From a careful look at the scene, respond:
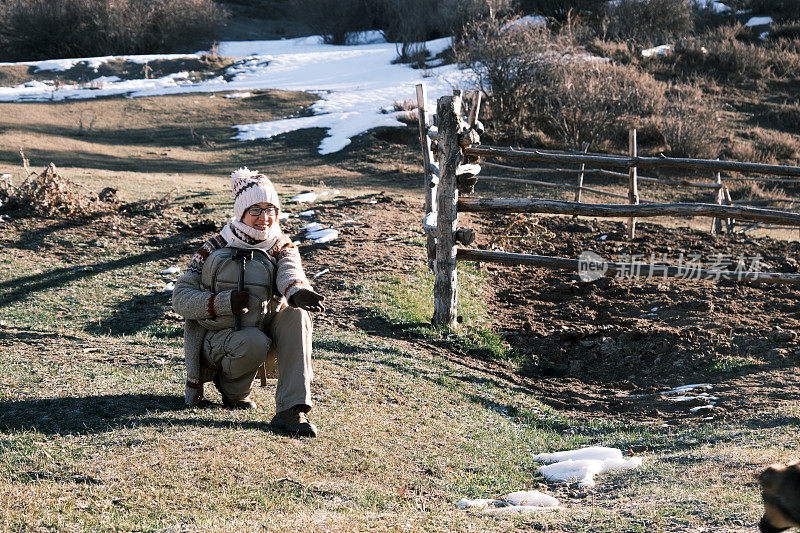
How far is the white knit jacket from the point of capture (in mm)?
3920

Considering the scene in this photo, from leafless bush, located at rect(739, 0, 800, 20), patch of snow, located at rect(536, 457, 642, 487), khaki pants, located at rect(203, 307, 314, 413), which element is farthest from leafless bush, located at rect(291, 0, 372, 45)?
patch of snow, located at rect(536, 457, 642, 487)

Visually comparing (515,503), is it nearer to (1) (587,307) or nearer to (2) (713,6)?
(1) (587,307)

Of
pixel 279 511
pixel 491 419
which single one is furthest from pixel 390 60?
pixel 279 511

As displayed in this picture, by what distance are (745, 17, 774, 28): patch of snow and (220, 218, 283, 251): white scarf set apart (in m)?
29.9

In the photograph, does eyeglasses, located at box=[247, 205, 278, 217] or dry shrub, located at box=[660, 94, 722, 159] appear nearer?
eyeglasses, located at box=[247, 205, 278, 217]

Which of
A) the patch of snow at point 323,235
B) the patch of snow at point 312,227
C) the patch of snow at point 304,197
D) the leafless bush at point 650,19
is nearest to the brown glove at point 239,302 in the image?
the patch of snow at point 323,235

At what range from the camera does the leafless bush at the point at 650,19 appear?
26.9 m

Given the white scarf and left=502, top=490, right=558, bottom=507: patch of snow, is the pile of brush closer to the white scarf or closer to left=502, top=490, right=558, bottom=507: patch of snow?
the white scarf

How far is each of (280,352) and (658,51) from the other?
24.4 m

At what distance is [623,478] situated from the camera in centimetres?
390

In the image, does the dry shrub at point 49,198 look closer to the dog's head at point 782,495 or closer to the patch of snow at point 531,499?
the patch of snow at point 531,499

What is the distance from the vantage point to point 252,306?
400 cm

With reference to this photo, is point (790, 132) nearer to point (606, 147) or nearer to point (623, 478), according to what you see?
point (606, 147)

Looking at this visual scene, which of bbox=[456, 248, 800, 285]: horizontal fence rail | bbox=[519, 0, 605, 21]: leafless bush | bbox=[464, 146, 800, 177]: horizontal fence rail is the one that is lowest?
bbox=[456, 248, 800, 285]: horizontal fence rail
